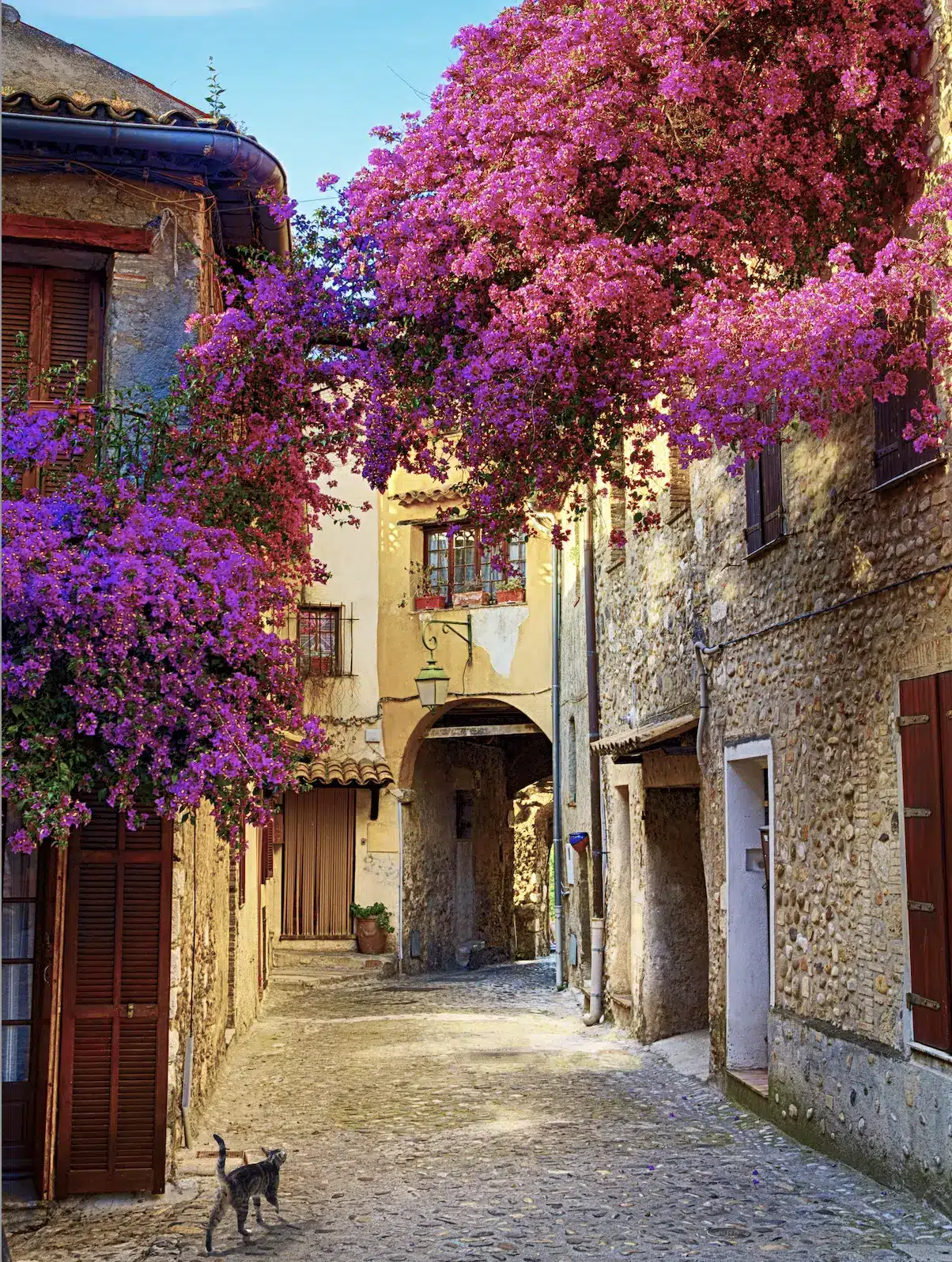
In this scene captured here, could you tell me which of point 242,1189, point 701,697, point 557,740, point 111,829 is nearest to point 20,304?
point 111,829

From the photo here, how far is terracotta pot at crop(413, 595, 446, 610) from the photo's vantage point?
70.4ft

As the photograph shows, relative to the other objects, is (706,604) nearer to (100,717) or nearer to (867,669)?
(867,669)

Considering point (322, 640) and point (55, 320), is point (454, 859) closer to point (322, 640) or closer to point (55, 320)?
point (322, 640)

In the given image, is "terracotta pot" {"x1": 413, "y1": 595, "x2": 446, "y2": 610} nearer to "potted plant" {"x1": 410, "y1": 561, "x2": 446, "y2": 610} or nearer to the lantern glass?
"potted plant" {"x1": 410, "y1": 561, "x2": 446, "y2": 610}

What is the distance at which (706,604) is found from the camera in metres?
10.7

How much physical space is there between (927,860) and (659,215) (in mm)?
3503

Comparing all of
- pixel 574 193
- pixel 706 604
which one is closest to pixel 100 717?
pixel 574 193

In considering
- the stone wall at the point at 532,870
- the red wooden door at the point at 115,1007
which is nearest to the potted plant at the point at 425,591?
the stone wall at the point at 532,870

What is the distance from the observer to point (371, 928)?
68.8 feet

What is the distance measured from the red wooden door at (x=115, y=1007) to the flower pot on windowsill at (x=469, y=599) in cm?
1413

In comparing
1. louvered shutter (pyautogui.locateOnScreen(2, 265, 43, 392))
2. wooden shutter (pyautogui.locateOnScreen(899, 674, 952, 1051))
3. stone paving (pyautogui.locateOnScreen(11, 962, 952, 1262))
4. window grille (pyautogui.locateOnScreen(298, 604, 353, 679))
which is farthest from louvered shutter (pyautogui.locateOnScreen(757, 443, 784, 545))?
window grille (pyautogui.locateOnScreen(298, 604, 353, 679))

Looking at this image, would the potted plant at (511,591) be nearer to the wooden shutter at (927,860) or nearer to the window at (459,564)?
the window at (459,564)

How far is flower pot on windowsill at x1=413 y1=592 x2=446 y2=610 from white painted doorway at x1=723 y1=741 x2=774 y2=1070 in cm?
1174

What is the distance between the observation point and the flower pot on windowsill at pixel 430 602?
21453 millimetres
